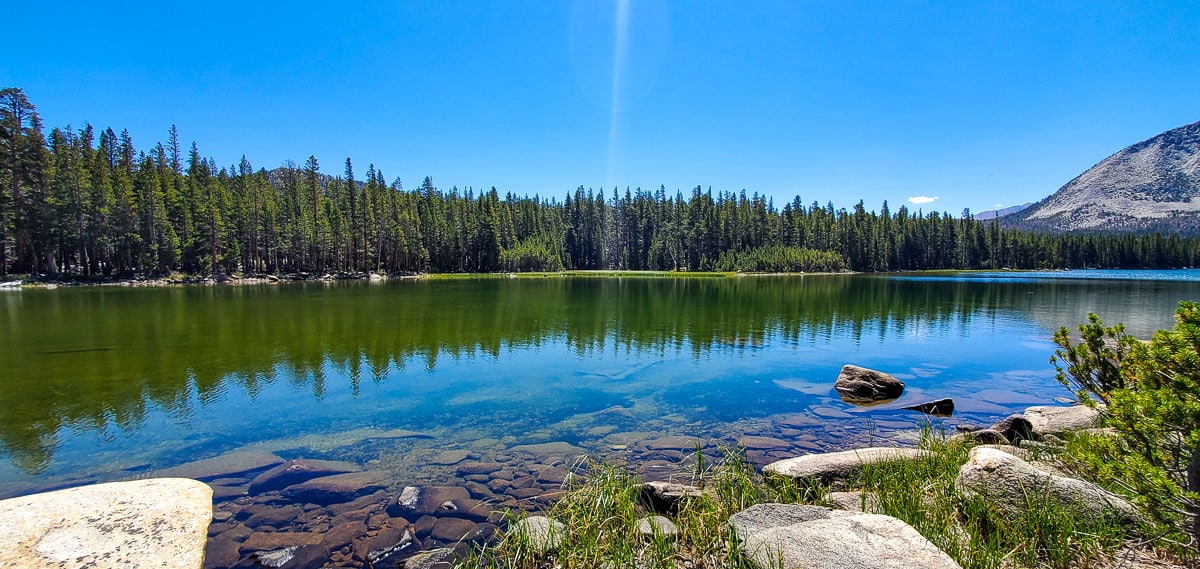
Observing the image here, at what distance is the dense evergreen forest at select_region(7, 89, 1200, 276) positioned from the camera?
6906cm

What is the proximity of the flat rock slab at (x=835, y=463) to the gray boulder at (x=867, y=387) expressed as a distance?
7422 millimetres

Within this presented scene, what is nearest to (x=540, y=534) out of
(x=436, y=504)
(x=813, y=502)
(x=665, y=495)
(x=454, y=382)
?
Answer: (x=665, y=495)

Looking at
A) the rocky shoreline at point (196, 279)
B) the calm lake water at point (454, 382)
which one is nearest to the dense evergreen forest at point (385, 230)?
the rocky shoreline at point (196, 279)

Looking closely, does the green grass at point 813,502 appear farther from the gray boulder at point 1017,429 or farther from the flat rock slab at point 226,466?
the flat rock slab at point 226,466

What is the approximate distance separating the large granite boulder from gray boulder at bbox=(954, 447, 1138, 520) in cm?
→ 190

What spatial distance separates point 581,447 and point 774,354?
13.8 meters

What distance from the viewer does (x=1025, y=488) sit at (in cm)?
559

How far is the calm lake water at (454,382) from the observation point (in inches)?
457

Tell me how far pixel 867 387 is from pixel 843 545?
1316 centimetres

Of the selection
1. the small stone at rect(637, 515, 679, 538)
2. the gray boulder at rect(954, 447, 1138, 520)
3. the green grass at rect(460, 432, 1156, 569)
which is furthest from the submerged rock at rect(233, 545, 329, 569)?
the gray boulder at rect(954, 447, 1138, 520)

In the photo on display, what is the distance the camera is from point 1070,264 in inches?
6777

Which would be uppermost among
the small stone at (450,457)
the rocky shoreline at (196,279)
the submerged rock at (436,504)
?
the rocky shoreline at (196,279)

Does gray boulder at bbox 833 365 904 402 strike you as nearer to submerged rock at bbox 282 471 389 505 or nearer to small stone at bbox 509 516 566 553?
small stone at bbox 509 516 566 553

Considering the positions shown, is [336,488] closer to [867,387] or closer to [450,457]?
[450,457]
